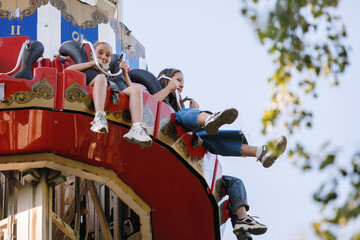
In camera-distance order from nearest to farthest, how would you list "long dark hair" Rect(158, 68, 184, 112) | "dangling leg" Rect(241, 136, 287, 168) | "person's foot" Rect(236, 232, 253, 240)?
1. "dangling leg" Rect(241, 136, 287, 168)
2. "person's foot" Rect(236, 232, 253, 240)
3. "long dark hair" Rect(158, 68, 184, 112)

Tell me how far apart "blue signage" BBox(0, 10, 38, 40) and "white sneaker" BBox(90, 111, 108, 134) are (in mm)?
4017

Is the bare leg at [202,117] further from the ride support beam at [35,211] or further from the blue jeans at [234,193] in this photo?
the ride support beam at [35,211]

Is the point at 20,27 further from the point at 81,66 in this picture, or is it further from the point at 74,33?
the point at 81,66

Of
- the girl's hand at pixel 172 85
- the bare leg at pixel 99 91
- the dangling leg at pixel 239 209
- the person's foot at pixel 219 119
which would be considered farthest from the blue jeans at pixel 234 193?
the bare leg at pixel 99 91

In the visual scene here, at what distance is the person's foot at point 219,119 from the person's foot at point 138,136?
1.03m

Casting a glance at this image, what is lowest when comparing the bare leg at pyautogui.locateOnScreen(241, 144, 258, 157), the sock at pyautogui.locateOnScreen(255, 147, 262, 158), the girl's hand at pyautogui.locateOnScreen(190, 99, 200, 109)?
the sock at pyautogui.locateOnScreen(255, 147, 262, 158)

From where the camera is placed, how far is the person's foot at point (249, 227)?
1351 centimetres

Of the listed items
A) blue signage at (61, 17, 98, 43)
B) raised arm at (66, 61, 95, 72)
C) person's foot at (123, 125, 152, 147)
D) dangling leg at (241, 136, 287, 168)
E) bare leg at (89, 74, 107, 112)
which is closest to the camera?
person's foot at (123, 125, 152, 147)

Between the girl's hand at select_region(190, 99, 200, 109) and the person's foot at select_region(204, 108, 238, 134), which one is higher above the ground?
the girl's hand at select_region(190, 99, 200, 109)

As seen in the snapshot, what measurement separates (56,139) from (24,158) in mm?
625

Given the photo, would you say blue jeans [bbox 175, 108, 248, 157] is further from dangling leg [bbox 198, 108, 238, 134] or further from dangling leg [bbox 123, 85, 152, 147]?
dangling leg [bbox 123, 85, 152, 147]

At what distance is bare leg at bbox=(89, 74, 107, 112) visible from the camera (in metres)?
12.0

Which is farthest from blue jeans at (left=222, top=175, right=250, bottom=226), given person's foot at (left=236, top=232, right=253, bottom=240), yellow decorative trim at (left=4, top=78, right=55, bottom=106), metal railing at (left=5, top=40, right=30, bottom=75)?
metal railing at (left=5, top=40, right=30, bottom=75)

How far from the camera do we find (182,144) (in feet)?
43.9
